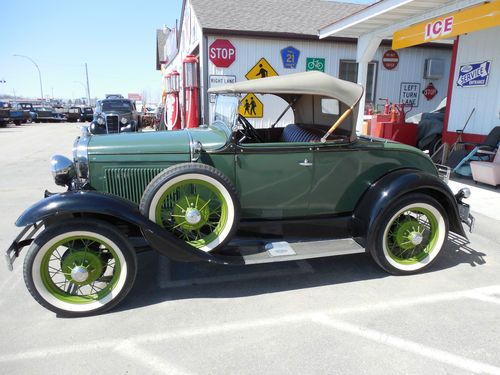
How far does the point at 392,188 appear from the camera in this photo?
344 centimetres

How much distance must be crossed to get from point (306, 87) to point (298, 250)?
1426 mm

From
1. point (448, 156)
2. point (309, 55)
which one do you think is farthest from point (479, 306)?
point (309, 55)

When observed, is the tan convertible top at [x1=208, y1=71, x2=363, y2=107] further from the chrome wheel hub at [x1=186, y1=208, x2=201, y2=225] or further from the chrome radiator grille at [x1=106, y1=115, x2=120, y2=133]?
the chrome radiator grille at [x1=106, y1=115, x2=120, y2=133]

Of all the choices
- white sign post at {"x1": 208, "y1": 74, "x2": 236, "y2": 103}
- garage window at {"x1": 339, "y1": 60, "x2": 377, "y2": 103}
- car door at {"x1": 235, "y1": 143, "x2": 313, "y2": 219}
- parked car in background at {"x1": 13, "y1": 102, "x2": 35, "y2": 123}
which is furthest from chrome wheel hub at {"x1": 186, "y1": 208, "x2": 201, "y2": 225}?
parked car in background at {"x1": 13, "y1": 102, "x2": 35, "y2": 123}

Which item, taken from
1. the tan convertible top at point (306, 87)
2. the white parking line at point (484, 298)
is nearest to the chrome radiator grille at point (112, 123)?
the tan convertible top at point (306, 87)

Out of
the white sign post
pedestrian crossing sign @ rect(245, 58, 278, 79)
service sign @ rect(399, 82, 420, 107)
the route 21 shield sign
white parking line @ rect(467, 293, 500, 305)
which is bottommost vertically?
white parking line @ rect(467, 293, 500, 305)

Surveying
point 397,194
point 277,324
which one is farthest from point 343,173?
point 277,324

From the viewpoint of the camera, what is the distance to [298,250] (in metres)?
3.27

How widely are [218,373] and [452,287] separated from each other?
2.29 m

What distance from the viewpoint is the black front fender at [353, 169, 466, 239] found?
3.43 metres

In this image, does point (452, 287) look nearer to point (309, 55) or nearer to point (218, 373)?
point (218, 373)

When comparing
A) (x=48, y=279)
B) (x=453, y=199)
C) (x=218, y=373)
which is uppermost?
(x=453, y=199)

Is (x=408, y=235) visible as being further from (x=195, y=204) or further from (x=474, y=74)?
(x=474, y=74)

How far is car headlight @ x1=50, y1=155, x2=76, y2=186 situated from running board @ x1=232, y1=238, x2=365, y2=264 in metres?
1.59
